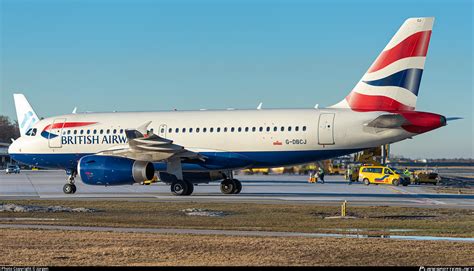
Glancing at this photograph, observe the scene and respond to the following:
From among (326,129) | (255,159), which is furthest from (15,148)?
(326,129)

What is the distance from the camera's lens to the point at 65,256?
1764cm

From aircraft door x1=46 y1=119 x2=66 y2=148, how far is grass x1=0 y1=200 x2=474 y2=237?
10.7 m

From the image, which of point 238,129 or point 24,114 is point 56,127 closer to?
point 24,114

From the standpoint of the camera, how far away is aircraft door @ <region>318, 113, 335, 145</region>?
1551 inches

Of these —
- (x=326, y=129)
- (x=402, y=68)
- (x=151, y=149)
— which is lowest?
(x=151, y=149)

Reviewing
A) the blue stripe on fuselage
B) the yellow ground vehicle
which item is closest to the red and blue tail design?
the blue stripe on fuselage

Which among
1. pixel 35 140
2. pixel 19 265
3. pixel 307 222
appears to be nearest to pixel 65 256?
pixel 19 265

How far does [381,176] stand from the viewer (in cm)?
6638

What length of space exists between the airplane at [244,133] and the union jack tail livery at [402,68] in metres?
0.05

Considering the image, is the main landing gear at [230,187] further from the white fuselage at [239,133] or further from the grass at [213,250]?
the grass at [213,250]

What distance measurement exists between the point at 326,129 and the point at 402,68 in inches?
186

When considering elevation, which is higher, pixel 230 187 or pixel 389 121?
pixel 389 121

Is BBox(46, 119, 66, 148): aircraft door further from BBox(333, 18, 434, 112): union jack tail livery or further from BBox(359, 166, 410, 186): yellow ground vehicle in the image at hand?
BBox(359, 166, 410, 186): yellow ground vehicle

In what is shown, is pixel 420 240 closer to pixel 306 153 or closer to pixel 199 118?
pixel 306 153
